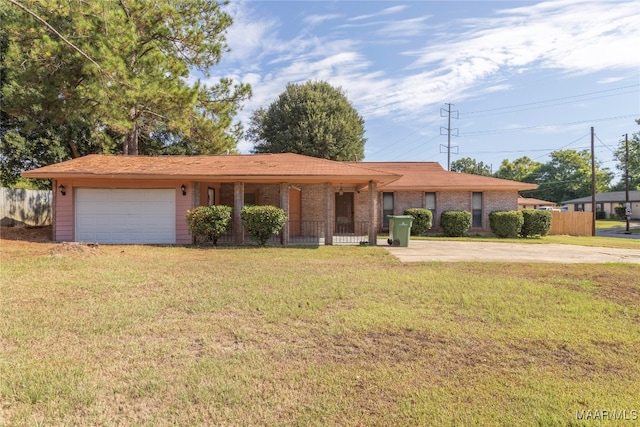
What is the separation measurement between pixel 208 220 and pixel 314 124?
16912mm

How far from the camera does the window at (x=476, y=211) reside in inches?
746

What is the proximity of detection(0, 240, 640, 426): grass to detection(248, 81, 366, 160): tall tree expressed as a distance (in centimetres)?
2076

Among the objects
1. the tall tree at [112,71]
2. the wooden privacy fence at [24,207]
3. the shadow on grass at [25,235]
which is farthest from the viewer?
the wooden privacy fence at [24,207]

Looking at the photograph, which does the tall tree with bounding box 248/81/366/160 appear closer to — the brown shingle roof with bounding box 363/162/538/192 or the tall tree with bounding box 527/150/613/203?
the brown shingle roof with bounding box 363/162/538/192

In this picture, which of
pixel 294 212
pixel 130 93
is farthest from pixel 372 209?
pixel 130 93

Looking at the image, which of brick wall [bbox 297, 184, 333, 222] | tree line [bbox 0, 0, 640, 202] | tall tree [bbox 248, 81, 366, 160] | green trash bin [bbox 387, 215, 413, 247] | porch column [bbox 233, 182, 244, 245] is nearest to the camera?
tree line [bbox 0, 0, 640, 202]

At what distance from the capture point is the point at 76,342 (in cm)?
375

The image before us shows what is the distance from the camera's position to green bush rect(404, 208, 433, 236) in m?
17.3

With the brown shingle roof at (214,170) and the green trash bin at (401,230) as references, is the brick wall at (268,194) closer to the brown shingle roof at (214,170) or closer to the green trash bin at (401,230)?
the brown shingle roof at (214,170)

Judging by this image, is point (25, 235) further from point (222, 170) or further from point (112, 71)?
point (112, 71)

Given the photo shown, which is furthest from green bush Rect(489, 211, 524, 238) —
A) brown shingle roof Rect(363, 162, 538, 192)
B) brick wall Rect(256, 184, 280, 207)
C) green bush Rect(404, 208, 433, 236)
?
brick wall Rect(256, 184, 280, 207)

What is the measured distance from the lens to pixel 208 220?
38.1 feet

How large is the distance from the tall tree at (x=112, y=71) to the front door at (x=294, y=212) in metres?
5.36

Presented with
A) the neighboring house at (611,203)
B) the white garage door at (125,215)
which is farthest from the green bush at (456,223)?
the neighboring house at (611,203)
